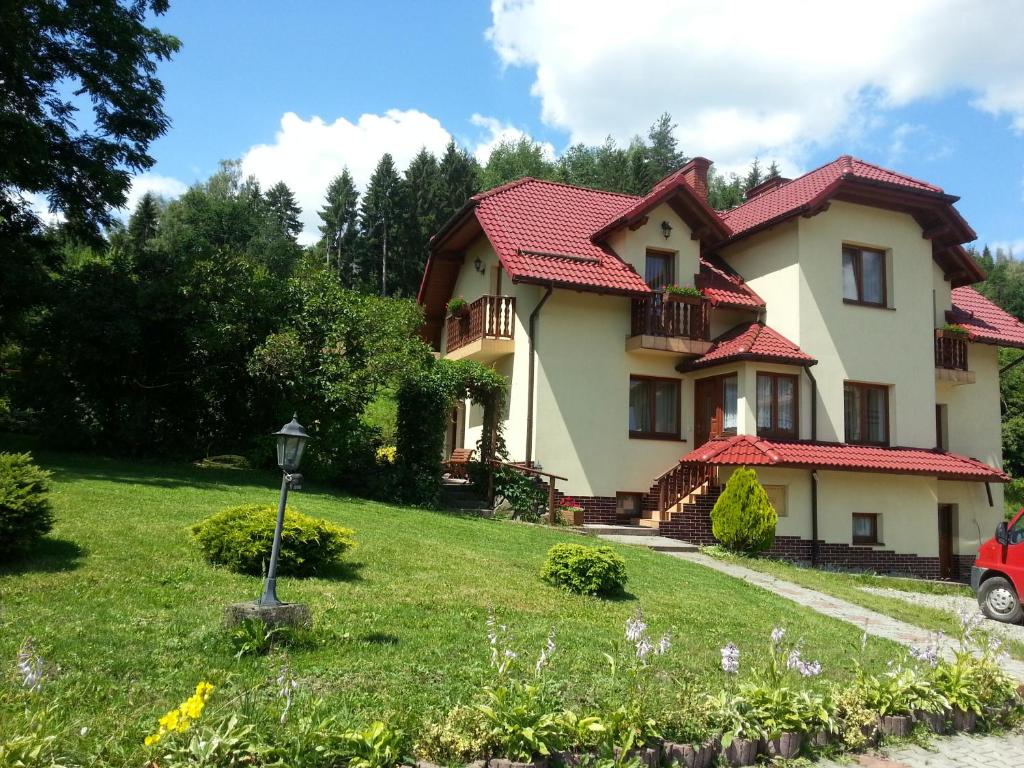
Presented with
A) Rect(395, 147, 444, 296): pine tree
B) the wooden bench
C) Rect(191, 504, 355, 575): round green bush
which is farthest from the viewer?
Rect(395, 147, 444, 296): pine tree

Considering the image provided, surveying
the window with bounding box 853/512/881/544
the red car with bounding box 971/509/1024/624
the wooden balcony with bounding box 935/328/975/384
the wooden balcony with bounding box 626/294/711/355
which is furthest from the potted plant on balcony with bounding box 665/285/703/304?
the red car with bounding box 971/509/1024/624

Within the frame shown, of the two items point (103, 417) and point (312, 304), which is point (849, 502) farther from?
point (103, 417)

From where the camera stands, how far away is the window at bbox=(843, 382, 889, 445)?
734 inches

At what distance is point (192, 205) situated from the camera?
57.3 m

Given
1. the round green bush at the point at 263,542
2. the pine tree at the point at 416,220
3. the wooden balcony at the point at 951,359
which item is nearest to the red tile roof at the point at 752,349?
the wooden balcony at the point at 951,359

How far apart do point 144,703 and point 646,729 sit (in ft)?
9.93

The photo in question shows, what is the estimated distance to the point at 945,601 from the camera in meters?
13.2

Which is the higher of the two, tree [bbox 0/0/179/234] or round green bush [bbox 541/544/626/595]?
tree [bbox 0/0/179/234]

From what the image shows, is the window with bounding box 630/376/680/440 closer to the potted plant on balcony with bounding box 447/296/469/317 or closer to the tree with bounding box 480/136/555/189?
the potted plant on balcony with bounding box 447/296/469/317

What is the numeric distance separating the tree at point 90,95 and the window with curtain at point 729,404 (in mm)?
15178

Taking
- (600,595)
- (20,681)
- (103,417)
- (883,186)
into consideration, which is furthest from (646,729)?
(883,186)

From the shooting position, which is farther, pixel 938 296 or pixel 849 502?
pixel 938 296

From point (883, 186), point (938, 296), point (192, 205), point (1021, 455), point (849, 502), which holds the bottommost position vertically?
point (849, 502)

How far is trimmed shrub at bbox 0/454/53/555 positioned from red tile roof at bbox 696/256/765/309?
14.5 meters
